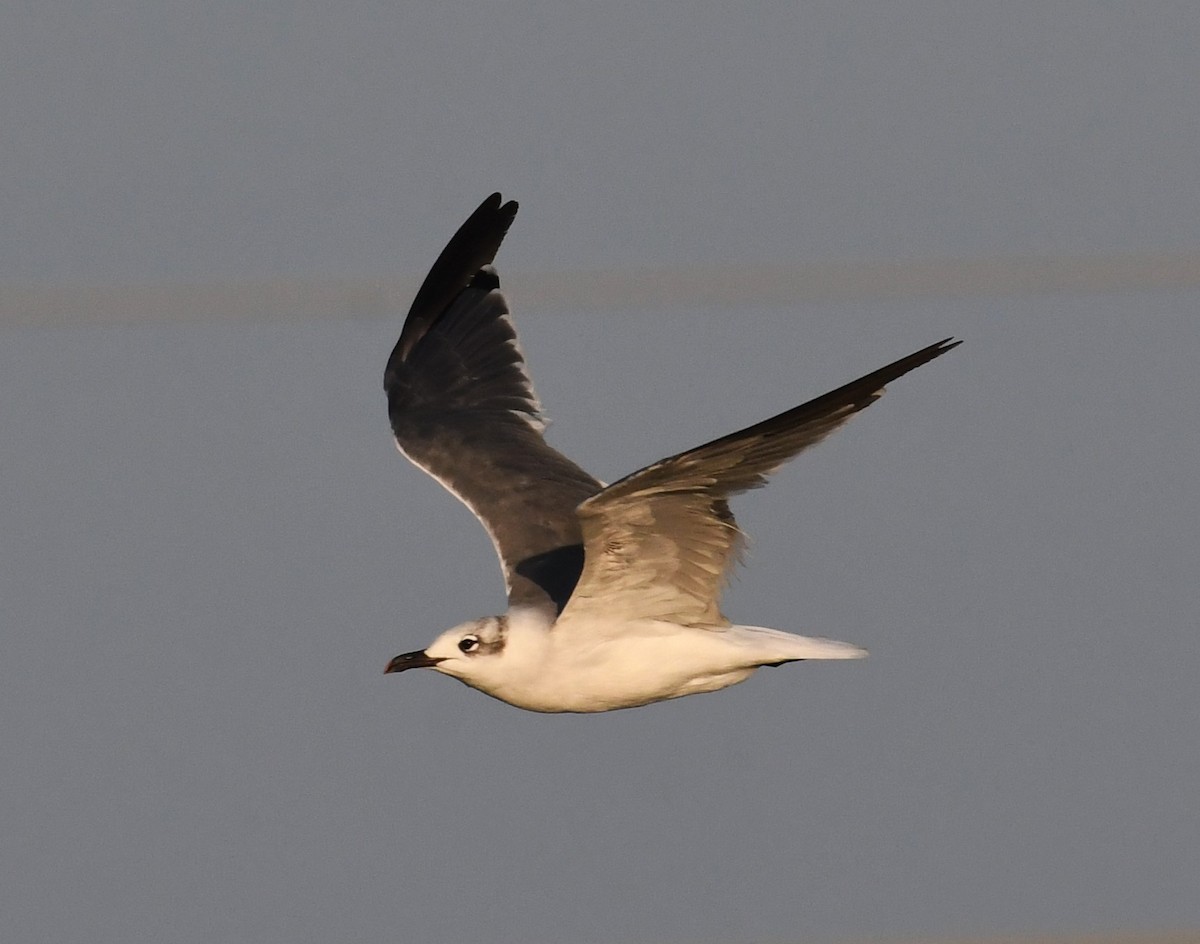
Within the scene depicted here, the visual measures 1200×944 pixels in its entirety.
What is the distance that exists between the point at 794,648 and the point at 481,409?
7.04 ft

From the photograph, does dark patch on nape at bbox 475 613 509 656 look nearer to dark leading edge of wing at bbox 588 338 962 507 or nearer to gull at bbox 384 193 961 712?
gull at bbox 384 193 961 712

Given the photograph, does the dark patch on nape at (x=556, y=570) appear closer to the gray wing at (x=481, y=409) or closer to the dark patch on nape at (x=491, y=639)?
the gray wing at (x=481, y=409)

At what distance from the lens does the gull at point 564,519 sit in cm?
559

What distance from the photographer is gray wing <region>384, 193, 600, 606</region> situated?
23.6ft

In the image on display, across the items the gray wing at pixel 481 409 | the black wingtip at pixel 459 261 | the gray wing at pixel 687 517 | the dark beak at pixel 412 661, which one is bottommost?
the dark beak at pixel 412 661

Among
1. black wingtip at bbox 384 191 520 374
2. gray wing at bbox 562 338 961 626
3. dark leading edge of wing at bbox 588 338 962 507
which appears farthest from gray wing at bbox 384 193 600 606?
dark leading edge of wing at bbox 588 338 962 507

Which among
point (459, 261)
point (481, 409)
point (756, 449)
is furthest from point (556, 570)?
point (459, 261)

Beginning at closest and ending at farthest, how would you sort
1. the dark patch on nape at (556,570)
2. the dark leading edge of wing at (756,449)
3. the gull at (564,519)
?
1. the dark leading edge of wing at (756,449)
2. the gull at (564,519)
3. the dark patch on nape at (556,570)

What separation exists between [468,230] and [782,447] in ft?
9.45

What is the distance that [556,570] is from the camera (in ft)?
22.4

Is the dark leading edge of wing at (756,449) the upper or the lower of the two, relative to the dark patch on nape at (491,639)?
upper

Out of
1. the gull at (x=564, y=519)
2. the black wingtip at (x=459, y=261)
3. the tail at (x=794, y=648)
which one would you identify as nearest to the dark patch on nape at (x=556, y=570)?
the gull at (x=564, y=519)

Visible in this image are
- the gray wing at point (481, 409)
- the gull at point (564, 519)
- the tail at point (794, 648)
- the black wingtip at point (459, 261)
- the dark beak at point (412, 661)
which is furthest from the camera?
the black wingtip at point (459, 261)

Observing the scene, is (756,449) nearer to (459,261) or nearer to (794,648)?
(794,648)
